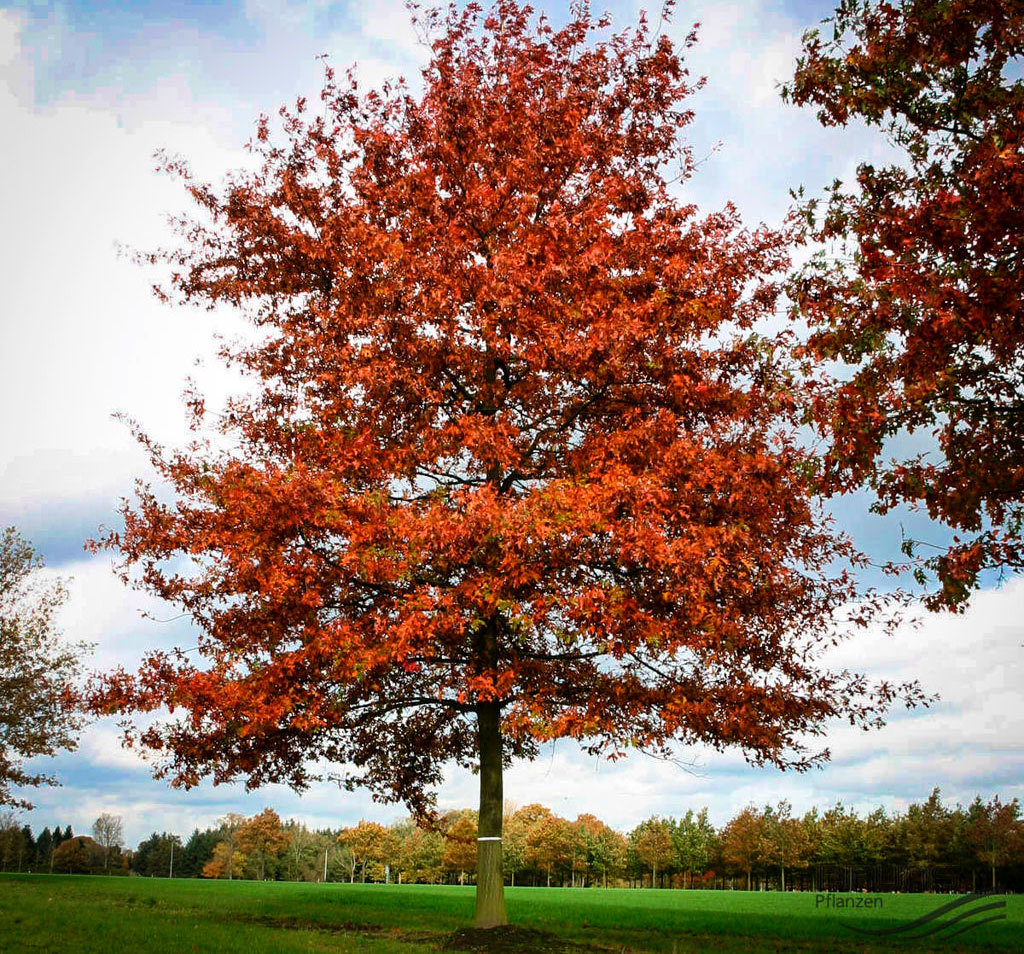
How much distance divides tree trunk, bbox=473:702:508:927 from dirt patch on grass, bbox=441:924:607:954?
0.34 m

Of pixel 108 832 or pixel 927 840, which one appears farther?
pixel 108 832

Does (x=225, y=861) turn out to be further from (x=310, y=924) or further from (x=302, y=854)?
(x=310, y=924)

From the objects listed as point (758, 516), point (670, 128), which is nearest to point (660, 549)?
point (758, 516)

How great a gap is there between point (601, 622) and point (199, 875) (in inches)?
5487

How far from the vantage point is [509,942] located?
1359 cm

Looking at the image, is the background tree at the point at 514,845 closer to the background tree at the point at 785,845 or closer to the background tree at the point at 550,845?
the background tree at the point at 550,845

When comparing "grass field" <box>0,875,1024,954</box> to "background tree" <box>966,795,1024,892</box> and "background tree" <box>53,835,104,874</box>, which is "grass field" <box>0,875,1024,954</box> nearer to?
"background tree" <box>966,795,1024,892</box>

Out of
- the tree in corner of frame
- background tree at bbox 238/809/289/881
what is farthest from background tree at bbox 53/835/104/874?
the tree in corner of frame

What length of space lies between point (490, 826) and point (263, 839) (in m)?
112

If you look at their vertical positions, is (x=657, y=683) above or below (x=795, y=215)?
below

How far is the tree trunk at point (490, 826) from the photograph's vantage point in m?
14.6

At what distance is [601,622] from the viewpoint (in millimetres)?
12523

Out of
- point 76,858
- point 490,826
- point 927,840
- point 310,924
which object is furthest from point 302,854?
point 490,826

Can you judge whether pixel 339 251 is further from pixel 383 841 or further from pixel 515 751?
pixel 383 841
